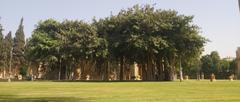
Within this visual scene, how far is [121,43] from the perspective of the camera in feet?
188

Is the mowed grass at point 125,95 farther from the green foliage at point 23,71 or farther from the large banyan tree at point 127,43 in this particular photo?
the green foliage at point 23,71

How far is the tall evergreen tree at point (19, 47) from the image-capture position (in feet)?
353

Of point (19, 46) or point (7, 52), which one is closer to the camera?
point (7, 52)

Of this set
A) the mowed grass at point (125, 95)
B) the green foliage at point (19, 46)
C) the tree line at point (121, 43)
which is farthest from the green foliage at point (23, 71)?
the mowed grass at point (125, 95)

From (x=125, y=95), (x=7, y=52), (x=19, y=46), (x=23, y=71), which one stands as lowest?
(x=125, y=95)

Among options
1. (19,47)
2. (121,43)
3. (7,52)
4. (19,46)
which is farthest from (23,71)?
(121,43)

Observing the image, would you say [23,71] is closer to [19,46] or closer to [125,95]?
[19,46]

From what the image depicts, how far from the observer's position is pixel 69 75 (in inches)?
2972

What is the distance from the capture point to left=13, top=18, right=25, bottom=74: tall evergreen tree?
10750 centimetres

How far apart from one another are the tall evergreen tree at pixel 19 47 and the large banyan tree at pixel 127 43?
122 feet

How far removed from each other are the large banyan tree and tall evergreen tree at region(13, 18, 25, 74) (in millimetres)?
37293

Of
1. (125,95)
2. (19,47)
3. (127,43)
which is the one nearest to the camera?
(125,95)

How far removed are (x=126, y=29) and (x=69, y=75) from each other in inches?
839

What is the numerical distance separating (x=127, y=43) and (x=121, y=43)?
1216mm
